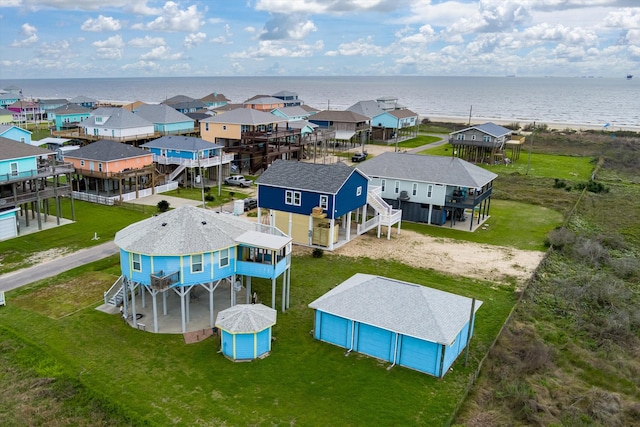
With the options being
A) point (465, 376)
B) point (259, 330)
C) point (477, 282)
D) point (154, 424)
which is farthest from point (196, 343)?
point (477, 282)

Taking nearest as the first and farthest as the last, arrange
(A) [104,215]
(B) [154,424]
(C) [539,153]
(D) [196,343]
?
(B) [154,424] < (D) [196,343] < (A) [104,215] < (C) [539,153]

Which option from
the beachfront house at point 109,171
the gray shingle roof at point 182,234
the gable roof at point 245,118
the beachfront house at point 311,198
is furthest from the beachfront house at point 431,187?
the gable roof at point 245,118

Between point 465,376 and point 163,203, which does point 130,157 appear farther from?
point 465,376

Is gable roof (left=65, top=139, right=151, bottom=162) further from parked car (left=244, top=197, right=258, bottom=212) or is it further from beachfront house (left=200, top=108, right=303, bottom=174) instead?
beachfront house (left=200, top=108, right=303, bottom=174)

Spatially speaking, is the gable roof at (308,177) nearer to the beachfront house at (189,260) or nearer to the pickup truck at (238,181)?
→ the beachfront house at (189,260)

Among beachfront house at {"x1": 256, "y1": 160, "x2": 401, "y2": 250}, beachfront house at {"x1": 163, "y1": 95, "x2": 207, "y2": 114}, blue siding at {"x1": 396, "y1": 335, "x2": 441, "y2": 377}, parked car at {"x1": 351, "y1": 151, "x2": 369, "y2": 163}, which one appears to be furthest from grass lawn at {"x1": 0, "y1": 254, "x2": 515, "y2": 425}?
beachfront house at {"x1": 163, "y1": 95, "x2": 207, "y2": 114}

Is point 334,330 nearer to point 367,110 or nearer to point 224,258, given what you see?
point 224,258
